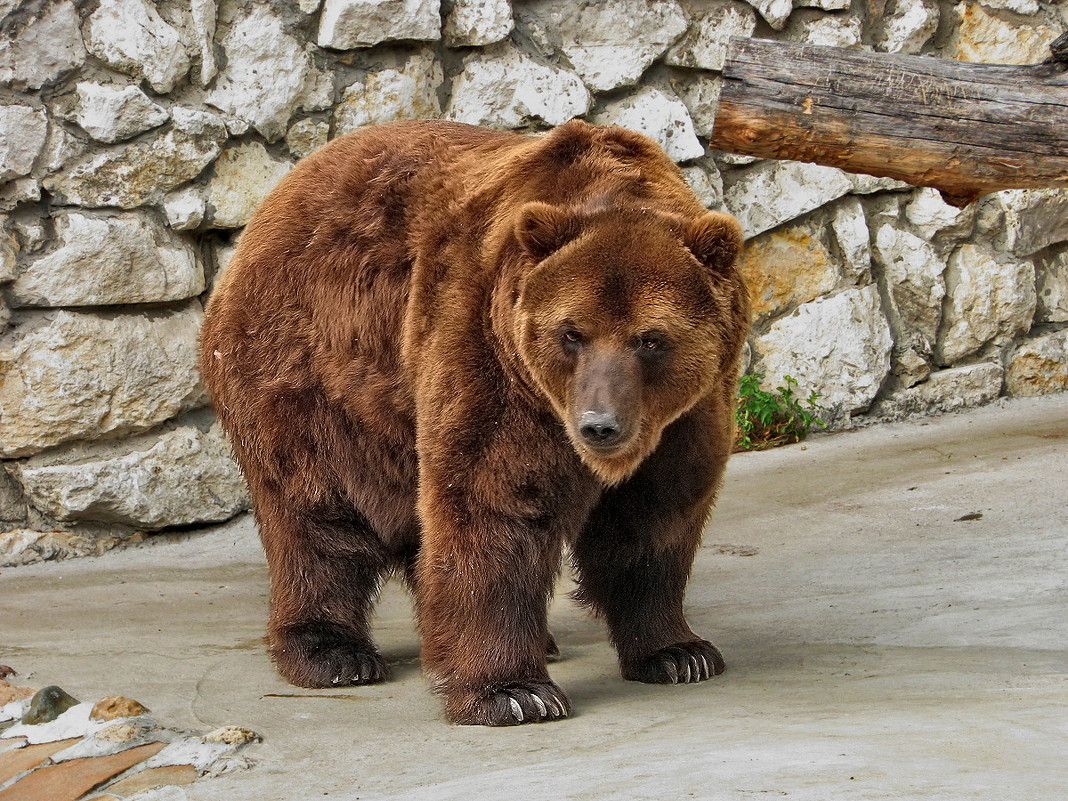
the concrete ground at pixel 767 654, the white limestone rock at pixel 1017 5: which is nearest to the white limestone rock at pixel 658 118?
the concrete ground at pixel 767 654

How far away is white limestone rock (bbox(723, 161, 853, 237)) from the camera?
260 inches

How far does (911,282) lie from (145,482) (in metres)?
4.00

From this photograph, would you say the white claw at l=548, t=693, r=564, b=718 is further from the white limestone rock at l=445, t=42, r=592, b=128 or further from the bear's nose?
the white limestone rock at l=445, t=42, r=592, b=128

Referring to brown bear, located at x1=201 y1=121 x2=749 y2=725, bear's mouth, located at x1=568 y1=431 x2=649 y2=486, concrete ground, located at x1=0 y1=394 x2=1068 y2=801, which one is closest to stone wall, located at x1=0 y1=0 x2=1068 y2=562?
concrete ground, located at x1=0 y1=394 x2=1068 y2=801

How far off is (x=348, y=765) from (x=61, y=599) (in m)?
2.36

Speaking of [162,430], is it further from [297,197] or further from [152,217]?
[297,197]

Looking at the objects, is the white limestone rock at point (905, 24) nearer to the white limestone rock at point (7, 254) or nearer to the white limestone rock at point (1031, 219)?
the white limestone rock at point (1031, 219)

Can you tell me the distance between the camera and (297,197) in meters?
4.23

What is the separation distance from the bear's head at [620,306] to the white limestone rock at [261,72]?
2845 mm

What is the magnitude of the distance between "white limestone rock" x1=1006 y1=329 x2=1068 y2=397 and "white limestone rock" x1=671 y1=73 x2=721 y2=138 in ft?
6.84

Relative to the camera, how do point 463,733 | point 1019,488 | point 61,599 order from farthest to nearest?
Result: point 1019,488, point 61,599, point 463,733

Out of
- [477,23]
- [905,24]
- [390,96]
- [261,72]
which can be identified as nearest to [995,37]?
[905,24]

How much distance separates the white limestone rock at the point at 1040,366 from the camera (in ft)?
22.4

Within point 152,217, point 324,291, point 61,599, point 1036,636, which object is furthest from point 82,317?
point 1036,636
